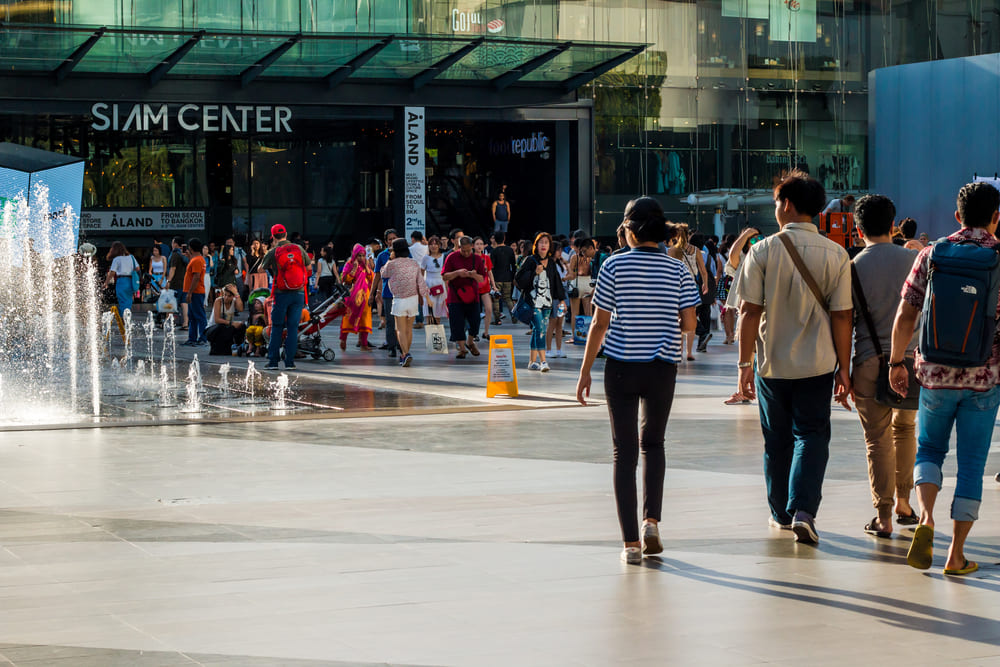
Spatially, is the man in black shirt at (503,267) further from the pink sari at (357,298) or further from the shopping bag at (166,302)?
the shopping bag at (166,302)

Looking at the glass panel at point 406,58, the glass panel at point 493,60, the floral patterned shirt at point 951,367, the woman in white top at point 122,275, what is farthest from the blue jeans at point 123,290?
the floral patterned shirt at point 951,367

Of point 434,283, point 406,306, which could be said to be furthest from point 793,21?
point 406,306

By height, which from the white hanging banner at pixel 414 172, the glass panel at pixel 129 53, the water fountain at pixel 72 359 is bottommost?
the water fountain at pixel 72 359

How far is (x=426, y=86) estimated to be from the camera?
38.3 m

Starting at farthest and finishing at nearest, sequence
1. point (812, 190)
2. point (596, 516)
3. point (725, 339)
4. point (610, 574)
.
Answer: point (725, 339) → point (596, 516) → point (812, 190) → point (610, 574)

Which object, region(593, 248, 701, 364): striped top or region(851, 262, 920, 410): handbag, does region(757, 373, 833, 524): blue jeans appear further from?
region(593, 248, 701, 364): striped top

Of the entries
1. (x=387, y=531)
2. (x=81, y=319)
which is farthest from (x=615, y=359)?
(x=81, y=319)

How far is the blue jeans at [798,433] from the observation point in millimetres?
7195

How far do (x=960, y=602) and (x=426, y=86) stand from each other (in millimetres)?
33568

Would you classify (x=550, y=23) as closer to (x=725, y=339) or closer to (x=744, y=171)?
(x=744, y=171)

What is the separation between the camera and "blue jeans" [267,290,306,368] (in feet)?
60.3

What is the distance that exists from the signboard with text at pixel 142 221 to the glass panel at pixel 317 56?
5.73 m

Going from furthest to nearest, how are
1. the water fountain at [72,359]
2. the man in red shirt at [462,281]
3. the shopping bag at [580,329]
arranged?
the shopping bag at [580,329]
the man in red shirt at [462,281]
the water fountain at [72,359]

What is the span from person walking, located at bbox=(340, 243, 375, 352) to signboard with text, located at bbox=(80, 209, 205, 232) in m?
18.6
